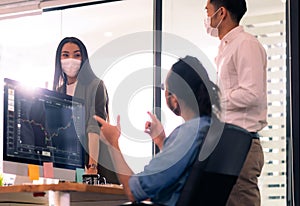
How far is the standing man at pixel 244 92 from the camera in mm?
2727

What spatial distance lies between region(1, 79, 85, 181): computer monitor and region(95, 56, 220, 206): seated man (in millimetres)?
458

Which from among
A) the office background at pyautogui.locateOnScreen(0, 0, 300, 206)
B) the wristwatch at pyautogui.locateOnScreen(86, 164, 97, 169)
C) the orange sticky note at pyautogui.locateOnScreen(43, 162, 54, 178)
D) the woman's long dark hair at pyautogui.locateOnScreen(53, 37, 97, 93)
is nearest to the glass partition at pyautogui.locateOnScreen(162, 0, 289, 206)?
the office background at pyautogui.locateOnScreen(0, 0, 300, 206)

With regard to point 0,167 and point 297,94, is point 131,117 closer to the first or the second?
point 0,167

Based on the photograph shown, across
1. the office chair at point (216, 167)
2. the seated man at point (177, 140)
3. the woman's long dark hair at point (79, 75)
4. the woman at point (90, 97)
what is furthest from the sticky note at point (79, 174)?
the office chair at point (216, 167)

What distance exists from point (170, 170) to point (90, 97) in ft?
3.60

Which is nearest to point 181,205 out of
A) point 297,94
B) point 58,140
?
point 58,140

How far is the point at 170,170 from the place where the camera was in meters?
2.20

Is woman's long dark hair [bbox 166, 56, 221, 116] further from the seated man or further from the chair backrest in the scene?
the chair backrest

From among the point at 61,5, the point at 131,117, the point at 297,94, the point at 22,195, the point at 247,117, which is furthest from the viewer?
the point at 61,5

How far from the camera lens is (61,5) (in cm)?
580

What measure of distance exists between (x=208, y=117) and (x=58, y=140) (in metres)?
0.83

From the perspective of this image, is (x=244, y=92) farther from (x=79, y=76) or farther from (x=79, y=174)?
(x=79, y=76)

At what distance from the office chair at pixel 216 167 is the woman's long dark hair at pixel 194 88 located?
0.46ft

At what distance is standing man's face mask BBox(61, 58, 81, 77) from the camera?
3656mm
